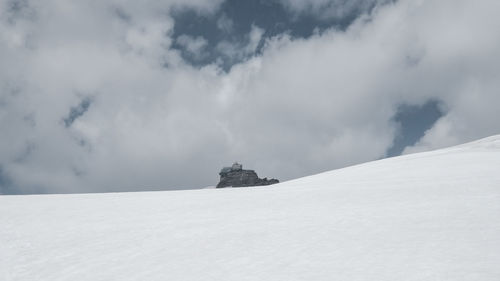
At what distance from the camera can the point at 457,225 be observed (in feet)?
20.2

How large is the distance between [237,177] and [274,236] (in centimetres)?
10052

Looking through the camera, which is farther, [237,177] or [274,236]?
[237,177]

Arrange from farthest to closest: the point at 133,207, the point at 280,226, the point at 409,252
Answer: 1. the point at 133,207
2. the point at 280,226
3. the point at 409,252

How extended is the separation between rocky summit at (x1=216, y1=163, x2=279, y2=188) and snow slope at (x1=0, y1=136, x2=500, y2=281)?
92.1 meters

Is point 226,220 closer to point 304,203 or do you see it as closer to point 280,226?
point 280,226

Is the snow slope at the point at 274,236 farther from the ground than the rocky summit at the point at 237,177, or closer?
closer

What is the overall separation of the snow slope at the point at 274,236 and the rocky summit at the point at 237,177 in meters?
92.1

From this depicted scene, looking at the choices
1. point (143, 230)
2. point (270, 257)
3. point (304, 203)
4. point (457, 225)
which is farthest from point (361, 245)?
point (143, 230)

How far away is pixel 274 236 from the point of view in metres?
6.40

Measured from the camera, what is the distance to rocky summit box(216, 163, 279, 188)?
340ft

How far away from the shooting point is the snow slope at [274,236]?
483cm

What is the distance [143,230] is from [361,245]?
4674 mm

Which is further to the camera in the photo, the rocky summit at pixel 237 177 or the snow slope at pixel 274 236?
the rocky summit at pixel 237 177

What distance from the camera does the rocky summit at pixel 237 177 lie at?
10369 cm
